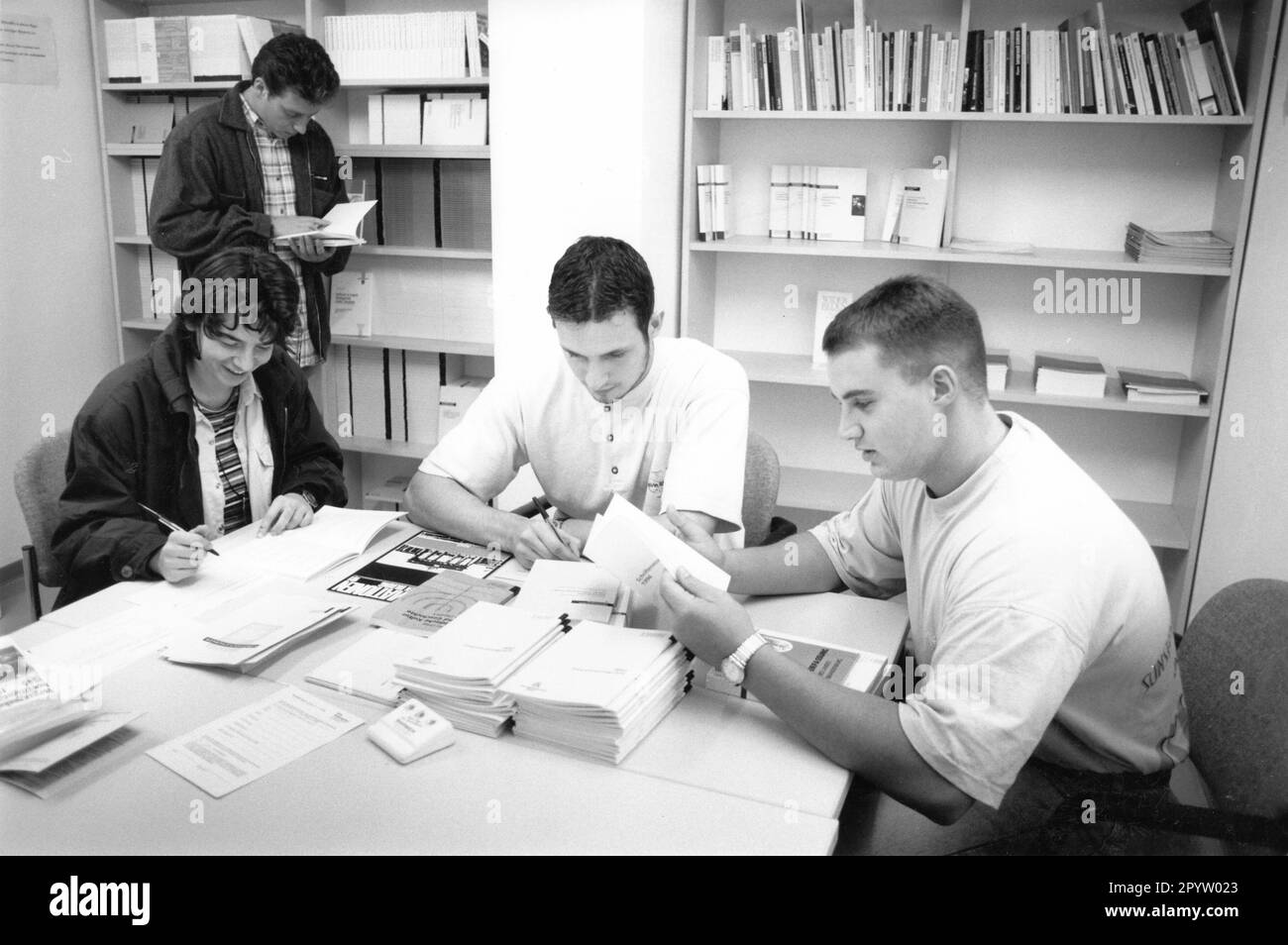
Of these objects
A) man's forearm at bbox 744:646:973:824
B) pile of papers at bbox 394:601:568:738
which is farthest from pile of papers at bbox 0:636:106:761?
man's forearm at bbox 744:646:973:824

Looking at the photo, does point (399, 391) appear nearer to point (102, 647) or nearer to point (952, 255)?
point (952, 255)

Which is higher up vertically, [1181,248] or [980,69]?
[980,69]

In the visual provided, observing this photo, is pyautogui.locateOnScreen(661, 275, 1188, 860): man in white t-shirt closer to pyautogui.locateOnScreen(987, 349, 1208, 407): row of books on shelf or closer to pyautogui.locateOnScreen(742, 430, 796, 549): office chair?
pyautogui.locateOnScreen(742, 430, 796, 549): office chair

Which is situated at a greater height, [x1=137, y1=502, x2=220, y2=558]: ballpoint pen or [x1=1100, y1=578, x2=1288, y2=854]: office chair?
[x1=137, y1=502, x2=220, y2=558]: ballpoint pen

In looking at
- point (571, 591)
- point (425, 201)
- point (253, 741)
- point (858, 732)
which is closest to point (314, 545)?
point (571, 591)

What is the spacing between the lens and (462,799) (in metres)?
1.22

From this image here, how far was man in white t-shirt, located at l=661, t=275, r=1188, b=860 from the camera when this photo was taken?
1.26 meters

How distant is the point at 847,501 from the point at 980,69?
144 cm

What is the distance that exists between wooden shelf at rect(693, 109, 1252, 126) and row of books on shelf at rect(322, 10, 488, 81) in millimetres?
875

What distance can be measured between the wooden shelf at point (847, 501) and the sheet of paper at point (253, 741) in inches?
84.8

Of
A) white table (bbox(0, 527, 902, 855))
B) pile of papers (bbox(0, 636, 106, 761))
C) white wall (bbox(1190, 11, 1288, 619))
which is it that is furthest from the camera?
white wall (bbox(1190, 11, 1288, 619))
